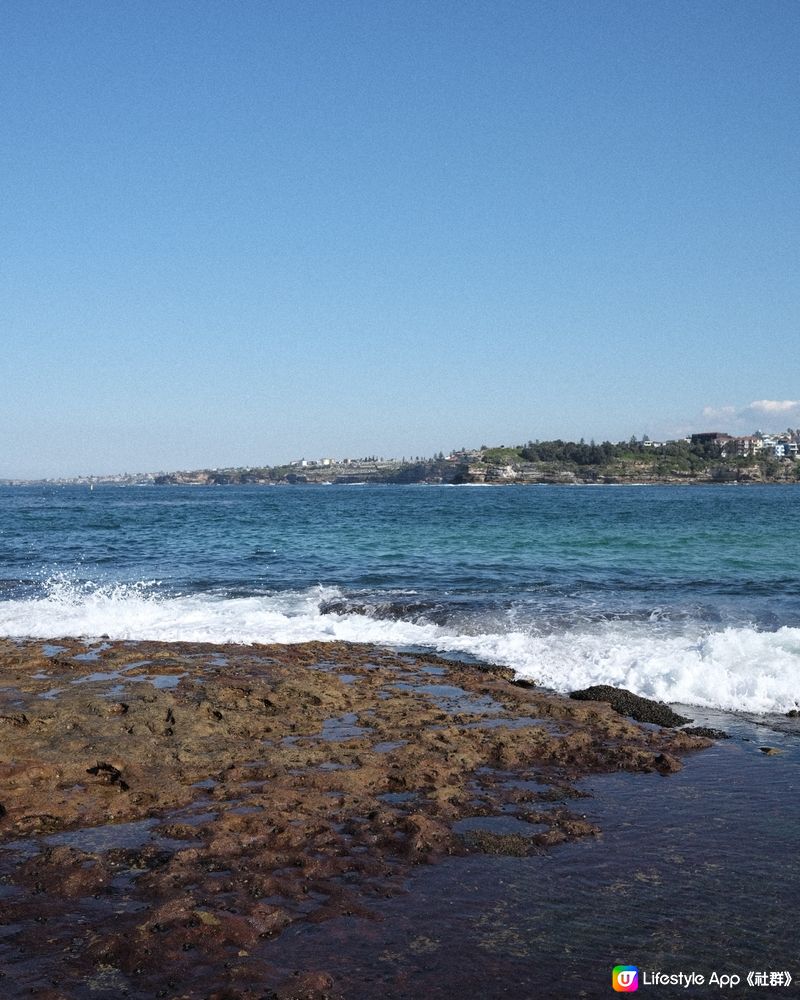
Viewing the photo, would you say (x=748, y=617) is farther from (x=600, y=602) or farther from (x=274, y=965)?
(x=274, y=965)

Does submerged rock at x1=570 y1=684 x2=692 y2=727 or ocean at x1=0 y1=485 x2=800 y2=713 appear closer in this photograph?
submerged rock at x1=570 y1=684 x2=692 y2=727

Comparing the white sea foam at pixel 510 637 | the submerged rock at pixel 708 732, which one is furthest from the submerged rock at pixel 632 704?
the white sea foam at pixel 510 637

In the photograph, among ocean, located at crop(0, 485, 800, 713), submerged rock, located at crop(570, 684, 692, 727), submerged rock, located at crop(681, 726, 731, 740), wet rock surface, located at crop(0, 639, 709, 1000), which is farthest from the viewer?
ocean, located at crop(0, 485, 800, 713)

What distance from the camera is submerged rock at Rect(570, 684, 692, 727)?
11.0 m

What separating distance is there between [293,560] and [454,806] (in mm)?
24205

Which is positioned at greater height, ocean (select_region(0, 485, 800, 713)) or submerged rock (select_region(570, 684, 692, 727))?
Answer: ocean (select_region(0, 485, 800, 713))

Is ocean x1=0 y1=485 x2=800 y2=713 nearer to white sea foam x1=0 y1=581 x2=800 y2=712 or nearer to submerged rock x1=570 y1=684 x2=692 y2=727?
white sea foam x1=0 y1=581 x2=800 y2=712

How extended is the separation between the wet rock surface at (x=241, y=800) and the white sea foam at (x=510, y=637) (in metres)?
1.77

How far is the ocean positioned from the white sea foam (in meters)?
0.05

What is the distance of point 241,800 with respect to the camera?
25.5ft

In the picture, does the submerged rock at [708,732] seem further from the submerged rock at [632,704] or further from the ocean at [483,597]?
the ocean at [483,597]

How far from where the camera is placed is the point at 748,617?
19.2 m

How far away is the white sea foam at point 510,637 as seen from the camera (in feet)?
40.8

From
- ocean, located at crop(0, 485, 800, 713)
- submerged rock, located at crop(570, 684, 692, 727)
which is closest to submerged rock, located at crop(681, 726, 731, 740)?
submerged rock, located at crop(570, 684, 692, 727)
